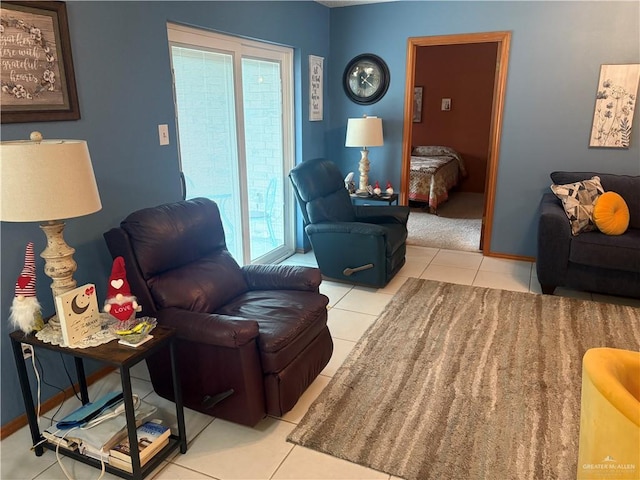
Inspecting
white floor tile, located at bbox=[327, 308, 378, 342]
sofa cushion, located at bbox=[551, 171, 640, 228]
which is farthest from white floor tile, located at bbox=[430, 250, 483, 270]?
white floor tile, located at bbox=[327, 308, 378, 342]

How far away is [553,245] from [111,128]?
10.2 ft

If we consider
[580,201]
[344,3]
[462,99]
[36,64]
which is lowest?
[580,201]

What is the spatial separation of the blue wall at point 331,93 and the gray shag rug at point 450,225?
1.91ft

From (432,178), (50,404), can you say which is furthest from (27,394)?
(432,178)

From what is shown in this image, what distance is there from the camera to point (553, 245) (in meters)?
3.46

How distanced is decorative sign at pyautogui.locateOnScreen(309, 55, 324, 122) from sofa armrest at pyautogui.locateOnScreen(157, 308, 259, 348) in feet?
9.91

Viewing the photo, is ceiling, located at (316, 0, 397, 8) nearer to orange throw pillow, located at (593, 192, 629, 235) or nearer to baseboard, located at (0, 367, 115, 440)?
orange throw pillow, located at (593, 192, 629, 235)

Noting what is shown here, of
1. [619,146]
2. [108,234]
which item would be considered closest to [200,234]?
[108,234]

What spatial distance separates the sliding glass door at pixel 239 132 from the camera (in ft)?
10.3

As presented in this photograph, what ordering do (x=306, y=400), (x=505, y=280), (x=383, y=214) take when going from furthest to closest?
1. (x=383, y=214)
2. (x=505, y=280)
3. (x=306, y=400)

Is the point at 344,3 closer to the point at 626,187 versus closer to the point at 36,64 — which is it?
the point at 626,187

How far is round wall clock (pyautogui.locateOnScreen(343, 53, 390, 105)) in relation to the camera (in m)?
4.72

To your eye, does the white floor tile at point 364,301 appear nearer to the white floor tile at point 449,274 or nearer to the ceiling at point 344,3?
the white floor tile at point 449,274

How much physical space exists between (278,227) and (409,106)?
5.96 feet
